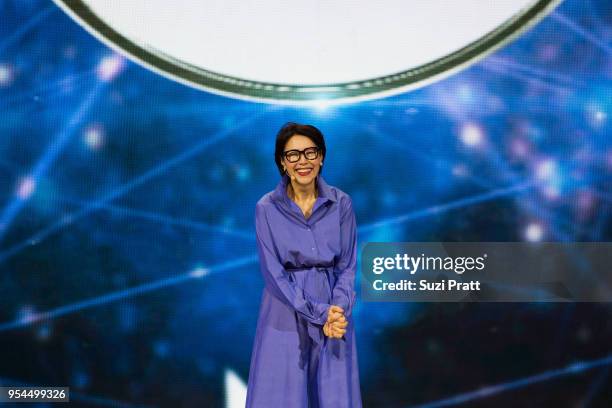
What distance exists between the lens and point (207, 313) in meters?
4.26

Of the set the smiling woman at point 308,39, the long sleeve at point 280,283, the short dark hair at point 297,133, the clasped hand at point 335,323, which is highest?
the smiling woman at point 308,39

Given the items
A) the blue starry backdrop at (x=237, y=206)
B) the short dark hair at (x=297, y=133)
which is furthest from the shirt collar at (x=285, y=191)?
the blue starry backdrop at (x=237, y=206)

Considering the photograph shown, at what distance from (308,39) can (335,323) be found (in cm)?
208

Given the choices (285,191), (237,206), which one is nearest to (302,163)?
(285,191)

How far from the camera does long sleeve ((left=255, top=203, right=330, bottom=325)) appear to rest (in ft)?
8.90

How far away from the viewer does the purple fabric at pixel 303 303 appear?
2768mm

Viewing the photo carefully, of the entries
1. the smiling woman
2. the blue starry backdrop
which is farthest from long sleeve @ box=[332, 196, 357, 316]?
the smiling woman

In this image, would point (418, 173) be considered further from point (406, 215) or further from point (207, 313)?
point (207, 313)

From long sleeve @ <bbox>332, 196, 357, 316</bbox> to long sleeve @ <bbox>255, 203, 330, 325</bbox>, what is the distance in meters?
0.10

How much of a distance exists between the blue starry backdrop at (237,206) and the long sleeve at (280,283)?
1.40m

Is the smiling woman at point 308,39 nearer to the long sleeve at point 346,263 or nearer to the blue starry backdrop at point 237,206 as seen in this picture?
the blue starry backdrop at point 237,206

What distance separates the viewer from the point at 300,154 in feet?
9.28

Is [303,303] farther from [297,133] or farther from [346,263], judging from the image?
[297,133]

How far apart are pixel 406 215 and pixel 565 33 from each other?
1.36 m
